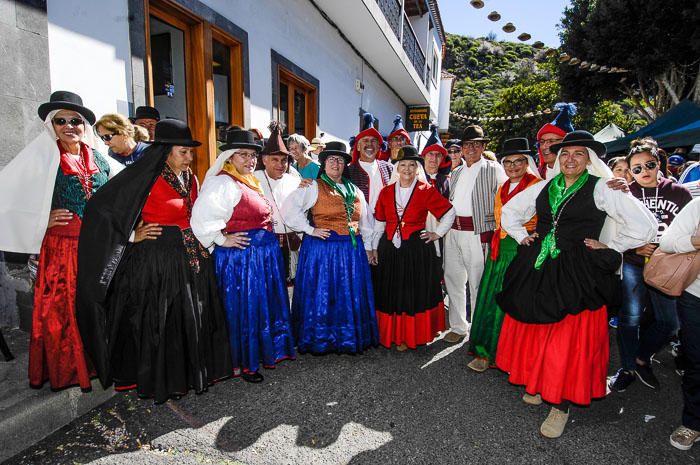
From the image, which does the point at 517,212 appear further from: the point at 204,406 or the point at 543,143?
the point at 204,406

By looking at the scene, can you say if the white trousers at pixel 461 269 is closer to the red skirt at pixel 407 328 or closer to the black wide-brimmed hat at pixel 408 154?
the red skirt at pixel 407 328

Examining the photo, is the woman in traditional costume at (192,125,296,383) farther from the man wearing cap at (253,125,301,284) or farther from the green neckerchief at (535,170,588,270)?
the green neckerchief at (535,170,588,270)

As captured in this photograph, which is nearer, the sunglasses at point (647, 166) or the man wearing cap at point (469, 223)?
the sunglasses at point (647, 166)

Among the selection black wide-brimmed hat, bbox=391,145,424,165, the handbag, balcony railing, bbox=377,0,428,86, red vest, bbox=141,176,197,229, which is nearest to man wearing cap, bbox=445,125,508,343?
black wide-brimmed hat, bbox=391,145,424,165

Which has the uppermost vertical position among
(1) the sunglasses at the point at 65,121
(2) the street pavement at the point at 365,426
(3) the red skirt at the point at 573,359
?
(1) the sunglasses at the point at 65,121

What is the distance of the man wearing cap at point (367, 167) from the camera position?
4.54 meters

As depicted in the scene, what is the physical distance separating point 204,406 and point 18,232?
1794 millimetres

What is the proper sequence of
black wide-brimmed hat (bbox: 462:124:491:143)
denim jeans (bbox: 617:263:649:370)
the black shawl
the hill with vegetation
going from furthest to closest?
the hill with vegetation
black wide-brimmed hat (bbox: 462:124:491:143)
denim jeans (bbox: 617:263:649:370)
the black shawl

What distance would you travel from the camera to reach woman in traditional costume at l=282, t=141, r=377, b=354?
12.1 feet

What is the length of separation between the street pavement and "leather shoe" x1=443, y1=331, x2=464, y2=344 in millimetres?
695

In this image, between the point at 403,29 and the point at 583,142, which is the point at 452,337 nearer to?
the point at 583,142

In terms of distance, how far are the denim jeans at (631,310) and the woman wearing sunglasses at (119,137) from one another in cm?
437

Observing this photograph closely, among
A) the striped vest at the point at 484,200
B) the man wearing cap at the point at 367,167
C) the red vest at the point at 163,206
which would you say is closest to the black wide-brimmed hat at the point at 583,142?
the striped vest at the point at 484,200

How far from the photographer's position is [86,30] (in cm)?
360
